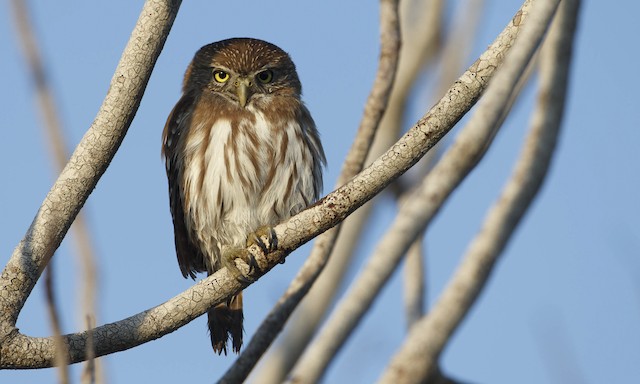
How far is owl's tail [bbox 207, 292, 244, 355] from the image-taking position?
554 cm

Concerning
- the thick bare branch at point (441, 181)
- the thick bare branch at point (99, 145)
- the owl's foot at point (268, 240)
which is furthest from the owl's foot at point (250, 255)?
the thick bare branch at point (99, 145)

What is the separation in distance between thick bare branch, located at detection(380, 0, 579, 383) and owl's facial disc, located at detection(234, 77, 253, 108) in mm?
1944

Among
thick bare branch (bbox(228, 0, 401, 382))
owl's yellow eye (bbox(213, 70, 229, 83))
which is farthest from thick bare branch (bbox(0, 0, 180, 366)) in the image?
owl's yellow eye (bbox(213, 70, 229, 83))

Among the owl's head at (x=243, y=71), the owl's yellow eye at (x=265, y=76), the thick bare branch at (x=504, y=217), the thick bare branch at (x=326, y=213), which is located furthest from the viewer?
the owl's yellow eye at (x=265, y=76)

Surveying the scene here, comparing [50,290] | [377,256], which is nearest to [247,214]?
[377,256]

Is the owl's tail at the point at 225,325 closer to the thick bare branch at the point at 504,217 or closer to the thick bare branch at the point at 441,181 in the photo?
the thick bare branch at the point at 441,181

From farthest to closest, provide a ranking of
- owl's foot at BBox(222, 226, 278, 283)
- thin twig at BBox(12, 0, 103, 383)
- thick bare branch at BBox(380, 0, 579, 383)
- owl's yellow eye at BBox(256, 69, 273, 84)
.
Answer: owl's yellow eye at BBox(256, 69, 273, 84) < owl's foot at BBox(222, 226, 278, 283) < thick bare branch at BBox(380, 0, 579, 383) < thin twig at BBox(12, 0, 103, 383)

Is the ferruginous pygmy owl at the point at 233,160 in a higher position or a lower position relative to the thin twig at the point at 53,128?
higher

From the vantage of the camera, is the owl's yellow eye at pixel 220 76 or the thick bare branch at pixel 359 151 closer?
the thick bare branch at pixel 359 151

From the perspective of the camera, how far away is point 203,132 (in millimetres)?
5453

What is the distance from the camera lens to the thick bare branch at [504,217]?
3.17m

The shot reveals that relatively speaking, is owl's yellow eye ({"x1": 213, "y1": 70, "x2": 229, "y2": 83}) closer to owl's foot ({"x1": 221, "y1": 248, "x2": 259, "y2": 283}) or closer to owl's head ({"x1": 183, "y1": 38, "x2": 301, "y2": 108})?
owl's head ({"x1": 183, "y1": 38, "x2": 301, "y2": 108})

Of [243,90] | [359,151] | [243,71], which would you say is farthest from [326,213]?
[243,71]

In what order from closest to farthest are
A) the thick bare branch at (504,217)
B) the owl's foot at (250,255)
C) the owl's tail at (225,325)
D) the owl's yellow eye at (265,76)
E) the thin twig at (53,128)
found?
the thin twig at (53,128) < the thick bare branch at (504,217) < the owl's foot at (250,255) < the owl's tail at (225,325) < the owl's yellow eye at (265,76)
